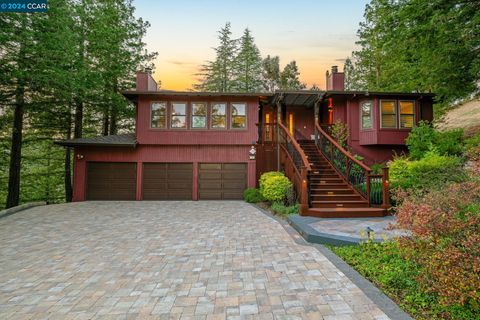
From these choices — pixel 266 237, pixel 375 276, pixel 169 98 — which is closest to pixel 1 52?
pixel 169 98

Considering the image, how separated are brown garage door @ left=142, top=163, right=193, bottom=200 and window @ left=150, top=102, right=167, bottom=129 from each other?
209 centimetres

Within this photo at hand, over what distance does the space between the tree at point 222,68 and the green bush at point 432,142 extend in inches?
769

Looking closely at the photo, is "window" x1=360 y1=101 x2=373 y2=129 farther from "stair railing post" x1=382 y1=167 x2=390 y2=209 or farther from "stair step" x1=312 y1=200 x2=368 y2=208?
"stair step" x1=312 y1=200 x2=368 y2=208

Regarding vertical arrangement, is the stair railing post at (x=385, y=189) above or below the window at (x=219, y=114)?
below

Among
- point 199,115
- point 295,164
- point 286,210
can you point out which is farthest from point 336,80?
point 286,210

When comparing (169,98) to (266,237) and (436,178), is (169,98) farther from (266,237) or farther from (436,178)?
(436,178)

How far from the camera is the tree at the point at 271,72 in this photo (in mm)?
28781

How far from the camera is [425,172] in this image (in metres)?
8.93

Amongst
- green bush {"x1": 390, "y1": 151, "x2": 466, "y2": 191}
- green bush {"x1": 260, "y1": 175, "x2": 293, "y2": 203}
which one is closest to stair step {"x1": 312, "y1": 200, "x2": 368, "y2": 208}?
green bush {"x1": 390, "y1": 151, "x2": 466, "y2": 191}

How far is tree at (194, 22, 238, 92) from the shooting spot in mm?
27648

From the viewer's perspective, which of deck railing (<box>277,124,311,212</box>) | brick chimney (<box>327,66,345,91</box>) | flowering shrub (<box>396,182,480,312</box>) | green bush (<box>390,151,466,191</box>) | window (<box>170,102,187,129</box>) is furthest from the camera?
brick chimney (<box>327,66,345,91</box>)

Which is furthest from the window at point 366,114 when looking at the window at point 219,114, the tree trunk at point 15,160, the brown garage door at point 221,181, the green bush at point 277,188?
the tree trunk at point 15,160

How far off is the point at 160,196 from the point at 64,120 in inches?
341

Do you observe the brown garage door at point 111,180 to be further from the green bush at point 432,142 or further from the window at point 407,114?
the window at point 407,114
